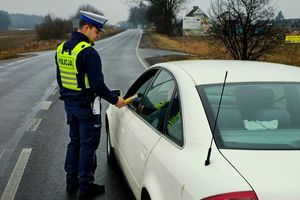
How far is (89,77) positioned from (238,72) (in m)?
1.56

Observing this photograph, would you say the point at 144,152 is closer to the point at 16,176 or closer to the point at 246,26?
the point at 16,176

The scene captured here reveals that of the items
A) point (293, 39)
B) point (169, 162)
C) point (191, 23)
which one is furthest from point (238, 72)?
point (191, 23)

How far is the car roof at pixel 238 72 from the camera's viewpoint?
10.9ft

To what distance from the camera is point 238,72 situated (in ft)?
11.4

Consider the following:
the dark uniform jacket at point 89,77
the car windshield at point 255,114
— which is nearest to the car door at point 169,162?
the car windshield at point 255,114

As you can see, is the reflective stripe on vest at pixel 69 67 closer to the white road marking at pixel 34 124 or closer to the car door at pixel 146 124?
the car door at pixel 146 124

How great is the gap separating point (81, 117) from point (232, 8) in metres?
13.9

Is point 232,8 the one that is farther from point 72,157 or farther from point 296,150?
point 296,150

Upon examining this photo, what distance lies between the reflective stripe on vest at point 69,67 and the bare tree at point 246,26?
13543 mm

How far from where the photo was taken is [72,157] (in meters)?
4.78

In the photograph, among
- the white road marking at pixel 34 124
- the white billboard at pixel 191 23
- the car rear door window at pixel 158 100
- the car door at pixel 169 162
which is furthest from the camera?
the white billboard at pixel 191 23

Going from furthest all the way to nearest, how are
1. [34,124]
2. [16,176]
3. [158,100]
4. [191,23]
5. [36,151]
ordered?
1. [191,23]
2. [34,124]
3. [36,151]
4. [16,176]
5. [158,100]

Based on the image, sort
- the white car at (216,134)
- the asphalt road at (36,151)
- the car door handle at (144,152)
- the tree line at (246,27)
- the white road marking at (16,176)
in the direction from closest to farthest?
the white car at (216,134)
the car door handle at (144,152)
the white road marking at (16,176)
the asphalt road at (36,151)
the tree line at (246,27)

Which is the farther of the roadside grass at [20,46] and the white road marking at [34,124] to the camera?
the roadside grass at [20,46]
